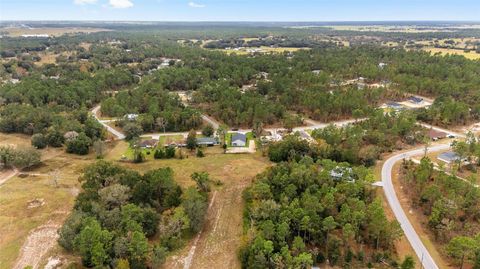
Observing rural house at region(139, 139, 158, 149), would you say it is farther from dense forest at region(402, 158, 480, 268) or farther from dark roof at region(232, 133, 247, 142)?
dense forest at region(402, 158, 480, 268)

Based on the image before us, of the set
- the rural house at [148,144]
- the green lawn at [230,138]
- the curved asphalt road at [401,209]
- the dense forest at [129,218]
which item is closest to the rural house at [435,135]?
the curved asphalt road at [401,209]

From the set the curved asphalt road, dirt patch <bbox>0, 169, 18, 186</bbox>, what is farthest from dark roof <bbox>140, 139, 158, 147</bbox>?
the curved asphalt road

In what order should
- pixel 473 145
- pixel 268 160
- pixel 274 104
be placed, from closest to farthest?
pixel 473 145 < pixel 268 160 < pixel 274 104

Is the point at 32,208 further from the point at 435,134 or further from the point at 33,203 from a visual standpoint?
the point at 435,134

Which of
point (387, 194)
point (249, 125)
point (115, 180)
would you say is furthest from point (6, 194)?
point (387, 194)

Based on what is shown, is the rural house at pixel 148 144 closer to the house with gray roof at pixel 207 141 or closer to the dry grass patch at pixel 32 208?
the house with gray roof at pixel 207 141

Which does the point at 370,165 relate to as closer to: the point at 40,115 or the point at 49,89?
the point at 40,115
